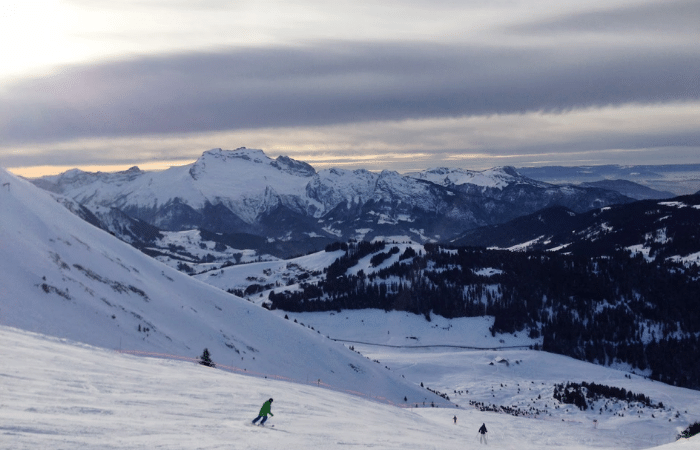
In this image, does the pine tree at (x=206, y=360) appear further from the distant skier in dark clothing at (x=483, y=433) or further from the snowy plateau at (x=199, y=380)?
the distant skier in dark clothing at (x=483, y=433)

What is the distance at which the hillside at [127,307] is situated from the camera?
178 feet

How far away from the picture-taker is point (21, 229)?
65.1m

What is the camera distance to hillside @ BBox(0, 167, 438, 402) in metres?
54.3

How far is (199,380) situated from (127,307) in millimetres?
27436

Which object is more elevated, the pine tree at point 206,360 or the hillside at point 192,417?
the hillside at point 192,417

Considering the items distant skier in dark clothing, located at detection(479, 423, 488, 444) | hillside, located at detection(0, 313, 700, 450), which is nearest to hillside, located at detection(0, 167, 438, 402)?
hillside, located at detection(0, 313, 700, 450)

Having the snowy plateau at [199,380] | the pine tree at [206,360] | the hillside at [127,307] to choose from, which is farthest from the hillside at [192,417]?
the hillside at [127,307]

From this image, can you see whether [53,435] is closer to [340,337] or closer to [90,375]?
[90,375]

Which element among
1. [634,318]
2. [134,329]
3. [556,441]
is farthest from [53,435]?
[634,318]

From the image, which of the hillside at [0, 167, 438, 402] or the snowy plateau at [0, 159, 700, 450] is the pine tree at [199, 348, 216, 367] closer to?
the snowy plateau at [0, 159, 700, 450]

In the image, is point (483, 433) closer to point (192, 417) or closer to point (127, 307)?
point (192, 417)

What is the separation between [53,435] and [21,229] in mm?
53032

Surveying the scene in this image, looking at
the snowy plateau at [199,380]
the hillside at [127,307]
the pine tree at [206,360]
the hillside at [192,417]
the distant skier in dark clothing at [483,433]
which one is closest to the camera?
the hillside at [192,417]

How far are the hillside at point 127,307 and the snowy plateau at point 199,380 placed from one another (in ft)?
0.76
